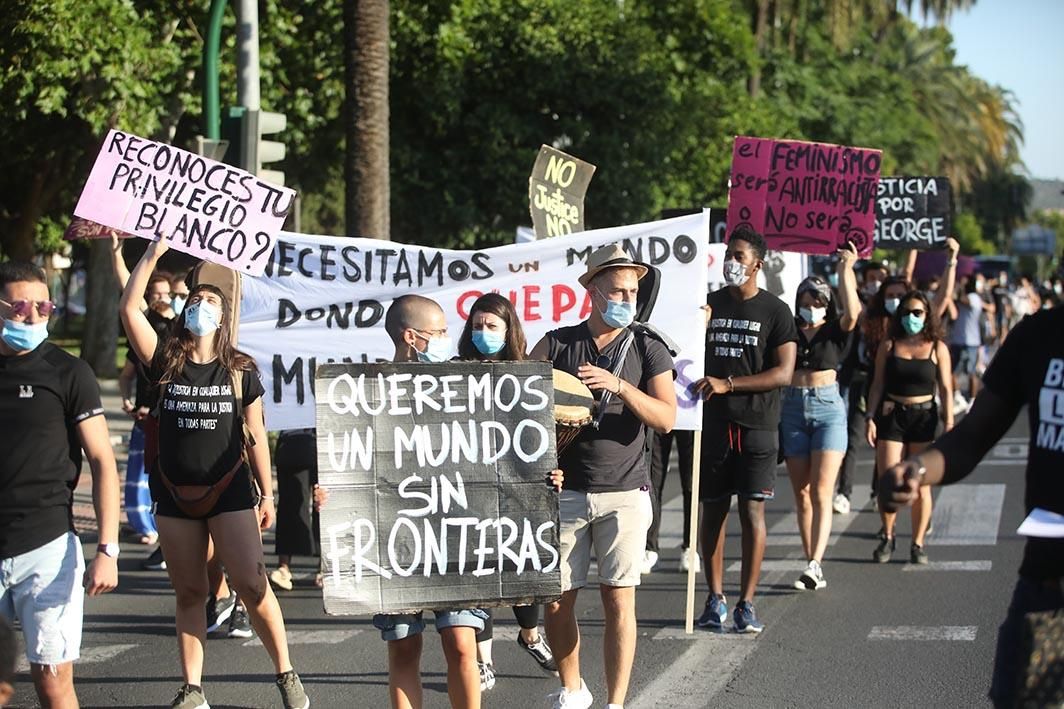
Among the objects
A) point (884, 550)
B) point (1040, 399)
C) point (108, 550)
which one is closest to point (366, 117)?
point (884, 550)

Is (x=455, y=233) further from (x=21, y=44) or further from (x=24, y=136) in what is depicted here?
(x=21, y=44)

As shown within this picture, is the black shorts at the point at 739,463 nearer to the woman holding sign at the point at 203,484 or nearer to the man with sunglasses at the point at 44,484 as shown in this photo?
the woman holding sign at the point at 203,484

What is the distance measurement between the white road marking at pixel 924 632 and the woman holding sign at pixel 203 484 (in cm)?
300

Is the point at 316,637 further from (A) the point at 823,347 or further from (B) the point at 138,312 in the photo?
(A) the point at 823,347

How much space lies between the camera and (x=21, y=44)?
53.1 feet

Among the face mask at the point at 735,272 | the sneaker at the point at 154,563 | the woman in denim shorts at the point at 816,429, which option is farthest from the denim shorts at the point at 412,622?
the sneaker at the point at 154,563

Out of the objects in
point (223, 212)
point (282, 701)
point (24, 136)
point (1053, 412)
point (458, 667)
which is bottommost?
point (282, 701)

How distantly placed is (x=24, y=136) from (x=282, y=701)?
17.0 meters

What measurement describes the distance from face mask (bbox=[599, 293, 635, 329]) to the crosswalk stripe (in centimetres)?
503

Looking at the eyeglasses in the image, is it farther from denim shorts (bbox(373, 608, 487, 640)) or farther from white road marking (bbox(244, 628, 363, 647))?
white road marking (bbox(244, 628, 363, 647))

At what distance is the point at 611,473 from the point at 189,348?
181 cm

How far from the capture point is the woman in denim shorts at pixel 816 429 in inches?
351

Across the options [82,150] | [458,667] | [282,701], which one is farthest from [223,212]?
[82,150]

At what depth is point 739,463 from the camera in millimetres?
7934
